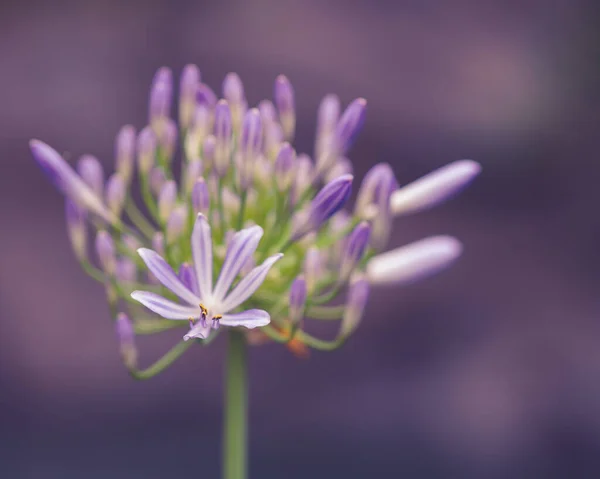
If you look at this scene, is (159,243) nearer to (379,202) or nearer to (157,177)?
(157,177)

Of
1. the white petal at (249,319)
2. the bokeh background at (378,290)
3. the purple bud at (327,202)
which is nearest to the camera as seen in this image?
the white petal at (249,319)

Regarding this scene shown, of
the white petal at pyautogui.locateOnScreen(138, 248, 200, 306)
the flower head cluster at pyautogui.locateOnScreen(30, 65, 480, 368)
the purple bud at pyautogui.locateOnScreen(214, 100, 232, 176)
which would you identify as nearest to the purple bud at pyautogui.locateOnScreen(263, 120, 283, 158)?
the flower head cluster at pyautogui.locateOnScreen(30, 65, 480, 368)

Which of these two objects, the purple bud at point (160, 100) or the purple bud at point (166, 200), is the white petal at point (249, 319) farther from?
the purple bud at point (160, 100)

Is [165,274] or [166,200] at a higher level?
[166,200]

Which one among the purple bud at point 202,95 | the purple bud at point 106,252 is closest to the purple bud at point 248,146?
the purple bud at point 202,95

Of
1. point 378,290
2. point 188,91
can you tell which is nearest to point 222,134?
point 188,91

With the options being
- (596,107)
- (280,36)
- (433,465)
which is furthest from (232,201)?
(596,107)
